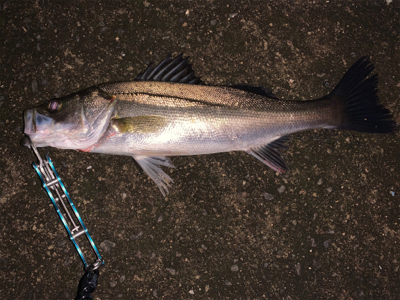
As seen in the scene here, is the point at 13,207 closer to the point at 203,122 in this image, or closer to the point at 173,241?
the point at 173,241

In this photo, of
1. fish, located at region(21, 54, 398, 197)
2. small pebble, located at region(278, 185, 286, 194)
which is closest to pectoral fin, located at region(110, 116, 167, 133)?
fish, located at region(21, 54, 398, 197)

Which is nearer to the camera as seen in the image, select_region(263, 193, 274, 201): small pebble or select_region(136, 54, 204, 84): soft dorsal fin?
select_region(136, 54, 204, 84): soft dorsal fin

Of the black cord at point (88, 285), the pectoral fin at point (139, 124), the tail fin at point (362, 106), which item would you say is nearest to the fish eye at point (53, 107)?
the pectoral fin at point (139, 124)

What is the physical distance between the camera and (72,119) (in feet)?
7.88

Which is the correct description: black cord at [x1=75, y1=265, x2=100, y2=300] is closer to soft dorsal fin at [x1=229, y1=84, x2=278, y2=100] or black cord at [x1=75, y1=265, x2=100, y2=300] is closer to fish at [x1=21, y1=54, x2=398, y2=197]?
fish at [x1=21, y1=54, x2=398, y2=197]

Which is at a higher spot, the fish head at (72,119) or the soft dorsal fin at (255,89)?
the fish head at (72,119)

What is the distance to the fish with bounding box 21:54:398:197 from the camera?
95.4 inches

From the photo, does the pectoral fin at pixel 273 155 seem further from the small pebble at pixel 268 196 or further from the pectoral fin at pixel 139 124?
the pectoral fin at pixel 139 124

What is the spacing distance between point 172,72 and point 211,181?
116 centimetres

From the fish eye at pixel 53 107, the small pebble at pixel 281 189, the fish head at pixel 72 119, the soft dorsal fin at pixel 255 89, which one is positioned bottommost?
the small pebble at pixel 281 189

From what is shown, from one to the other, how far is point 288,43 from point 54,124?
2.53 m

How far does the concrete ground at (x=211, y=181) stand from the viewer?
2.77 m

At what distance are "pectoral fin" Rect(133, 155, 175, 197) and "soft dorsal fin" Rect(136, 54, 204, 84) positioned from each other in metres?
0.74

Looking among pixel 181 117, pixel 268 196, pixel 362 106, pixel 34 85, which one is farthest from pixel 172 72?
A: pixel 362 106
